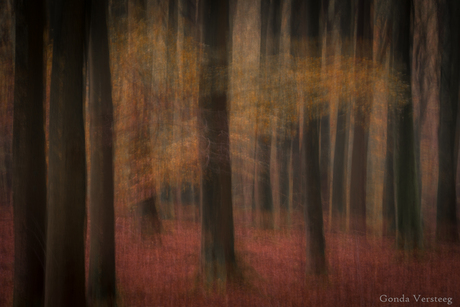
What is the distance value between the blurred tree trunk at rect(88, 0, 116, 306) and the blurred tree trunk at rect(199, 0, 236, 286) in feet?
6.60

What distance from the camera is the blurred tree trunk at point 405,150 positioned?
29.5ft

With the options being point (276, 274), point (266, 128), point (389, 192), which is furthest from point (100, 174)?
point (389, 192)

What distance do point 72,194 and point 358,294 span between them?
607 centimetres

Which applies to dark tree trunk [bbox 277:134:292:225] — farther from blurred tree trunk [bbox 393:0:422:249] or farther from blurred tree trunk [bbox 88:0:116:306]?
blurred tree trunk [bbox 88:0:116:306]

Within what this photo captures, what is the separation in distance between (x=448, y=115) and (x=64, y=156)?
1166 centimetres

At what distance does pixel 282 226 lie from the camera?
11750 mm

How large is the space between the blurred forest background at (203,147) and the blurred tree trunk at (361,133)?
7 cm

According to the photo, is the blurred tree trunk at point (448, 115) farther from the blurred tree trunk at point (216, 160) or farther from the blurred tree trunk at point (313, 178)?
the blurred tree trunk at point (216, 160)

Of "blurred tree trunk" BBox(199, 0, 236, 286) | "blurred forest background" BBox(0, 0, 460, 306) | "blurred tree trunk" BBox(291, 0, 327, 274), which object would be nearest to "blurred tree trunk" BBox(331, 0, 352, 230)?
"blurred forest background" BBox(0, 0, 460, 306)

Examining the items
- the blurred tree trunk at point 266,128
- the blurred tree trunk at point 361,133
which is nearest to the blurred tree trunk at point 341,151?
the blurred tree trunk at point 361,133

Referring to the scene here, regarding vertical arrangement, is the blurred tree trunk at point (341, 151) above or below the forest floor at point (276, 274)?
above

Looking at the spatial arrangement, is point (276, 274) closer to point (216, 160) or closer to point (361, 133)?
point (216, 160)

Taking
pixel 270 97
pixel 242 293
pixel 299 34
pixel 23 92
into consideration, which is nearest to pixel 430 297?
pixel 242 293

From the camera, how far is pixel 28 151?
218 inches
